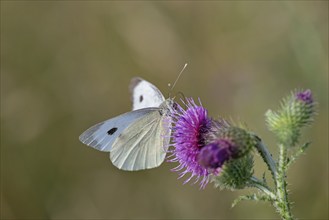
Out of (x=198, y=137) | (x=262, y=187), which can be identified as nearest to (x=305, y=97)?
(x=262, y=187)

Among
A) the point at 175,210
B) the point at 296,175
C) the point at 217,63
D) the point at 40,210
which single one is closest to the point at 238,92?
the point at 217,63

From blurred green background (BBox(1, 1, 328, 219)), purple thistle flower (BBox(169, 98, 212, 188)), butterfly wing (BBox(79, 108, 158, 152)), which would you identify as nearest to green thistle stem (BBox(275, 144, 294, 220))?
purple thistle flower (BBox(169, 98, 212, 188))

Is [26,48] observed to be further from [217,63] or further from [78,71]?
[217,63]

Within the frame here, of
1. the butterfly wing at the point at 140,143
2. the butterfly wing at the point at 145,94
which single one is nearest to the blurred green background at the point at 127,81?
the butterfly wing at the point at 145,94

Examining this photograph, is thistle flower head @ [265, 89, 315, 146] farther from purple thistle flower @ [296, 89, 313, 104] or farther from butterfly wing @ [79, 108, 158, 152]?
butterfly wing @ [79, 108, 158, 152]

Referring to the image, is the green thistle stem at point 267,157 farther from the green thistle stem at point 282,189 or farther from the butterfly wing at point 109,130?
the butterfly wing at point 109,130

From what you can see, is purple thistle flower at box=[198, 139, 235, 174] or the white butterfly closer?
purple thistle flower at box=[198, 139, 235, 174]

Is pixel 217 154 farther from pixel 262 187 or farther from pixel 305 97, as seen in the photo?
pixel 305 97
